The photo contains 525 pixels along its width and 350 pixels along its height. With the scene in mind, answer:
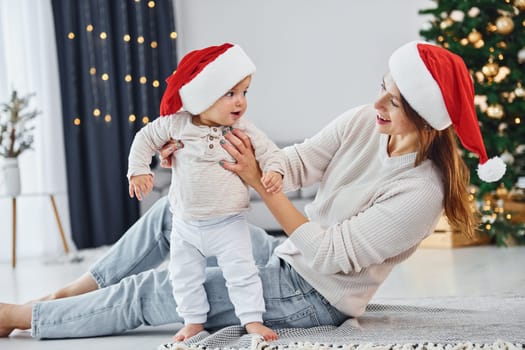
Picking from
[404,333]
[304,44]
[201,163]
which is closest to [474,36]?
[304,44]

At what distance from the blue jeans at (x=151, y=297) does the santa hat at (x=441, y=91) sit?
0.64 meters

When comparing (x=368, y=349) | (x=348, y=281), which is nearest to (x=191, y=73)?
(x=348, y=281)

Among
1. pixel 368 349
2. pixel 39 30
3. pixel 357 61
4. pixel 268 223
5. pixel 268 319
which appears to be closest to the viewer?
pixel 368 349

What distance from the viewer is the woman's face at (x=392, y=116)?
2.01 meters

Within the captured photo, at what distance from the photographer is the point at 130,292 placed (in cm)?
229

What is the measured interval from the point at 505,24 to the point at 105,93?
2.65 meters

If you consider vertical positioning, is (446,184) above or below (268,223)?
above

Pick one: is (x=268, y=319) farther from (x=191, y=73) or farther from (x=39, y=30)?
(x=39, y=30)

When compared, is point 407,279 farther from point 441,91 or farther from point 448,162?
point 441,91

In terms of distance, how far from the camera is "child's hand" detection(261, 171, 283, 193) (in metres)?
2.05

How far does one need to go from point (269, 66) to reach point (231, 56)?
3.82 m

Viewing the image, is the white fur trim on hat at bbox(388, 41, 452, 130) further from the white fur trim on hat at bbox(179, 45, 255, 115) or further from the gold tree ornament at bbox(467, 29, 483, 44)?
the gold tree ornament at bbox(467, 29, 483, 44)

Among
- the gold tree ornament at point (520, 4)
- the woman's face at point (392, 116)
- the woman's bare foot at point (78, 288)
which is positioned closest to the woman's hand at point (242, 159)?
the woman's face at point (392, 116)

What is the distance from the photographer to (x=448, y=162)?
203 centimetres
